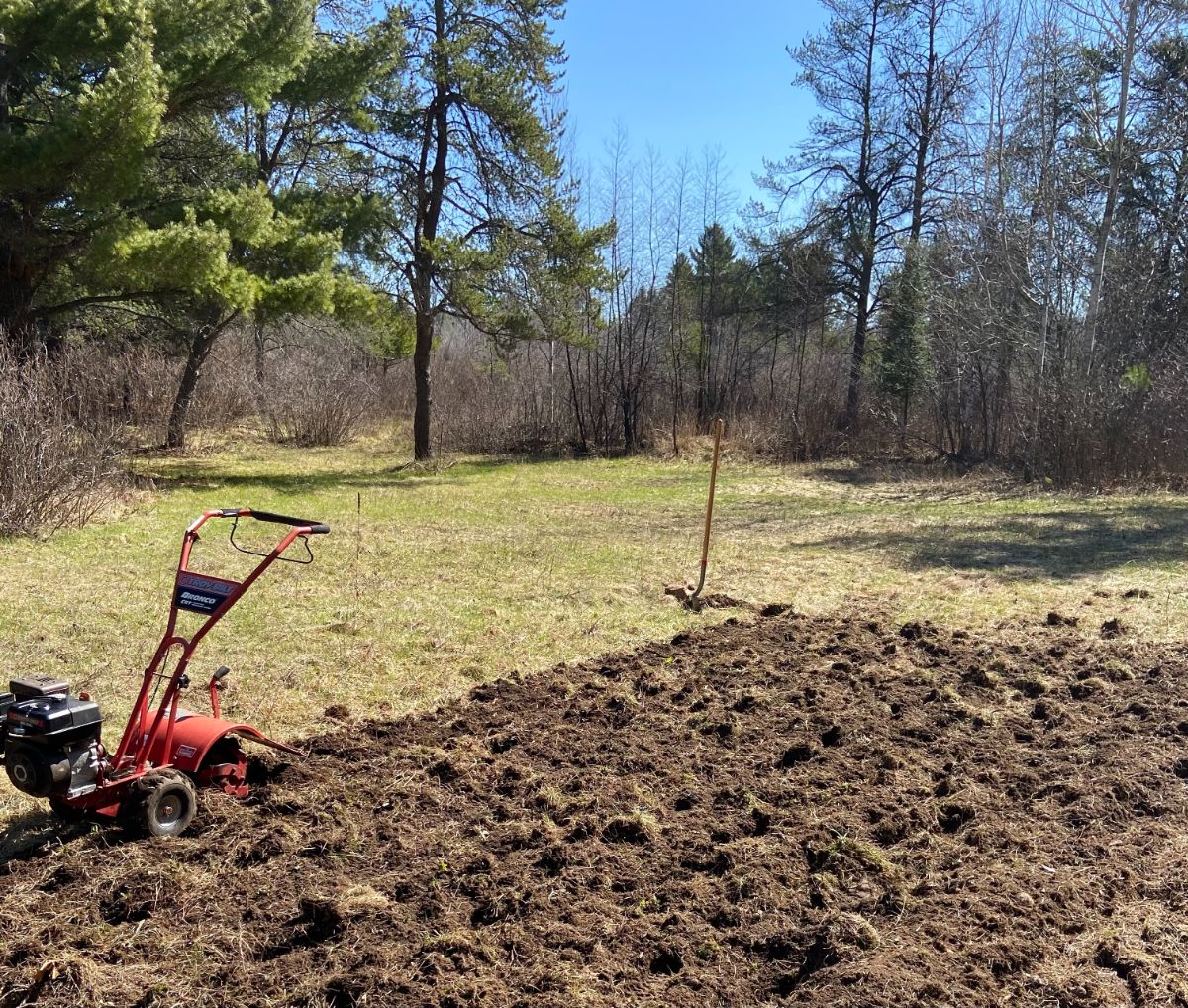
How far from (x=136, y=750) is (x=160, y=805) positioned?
0.32 metres

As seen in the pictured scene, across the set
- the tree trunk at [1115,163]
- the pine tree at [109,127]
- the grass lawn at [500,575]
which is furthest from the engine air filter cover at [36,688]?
the tree trunk at [1115,163]

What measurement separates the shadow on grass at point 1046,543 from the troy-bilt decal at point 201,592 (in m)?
7.30

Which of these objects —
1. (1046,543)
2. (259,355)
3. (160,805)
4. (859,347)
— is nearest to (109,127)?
(160,805)

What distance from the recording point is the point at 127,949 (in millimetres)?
2750

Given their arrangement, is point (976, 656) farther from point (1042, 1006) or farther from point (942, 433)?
point (942, 433)

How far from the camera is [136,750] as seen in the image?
3.55m

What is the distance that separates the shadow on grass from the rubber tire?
7421 mm

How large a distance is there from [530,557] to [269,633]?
11.7 feet

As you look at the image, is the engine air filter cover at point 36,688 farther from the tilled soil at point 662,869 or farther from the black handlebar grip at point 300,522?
the black handlebar grip at point 300,522

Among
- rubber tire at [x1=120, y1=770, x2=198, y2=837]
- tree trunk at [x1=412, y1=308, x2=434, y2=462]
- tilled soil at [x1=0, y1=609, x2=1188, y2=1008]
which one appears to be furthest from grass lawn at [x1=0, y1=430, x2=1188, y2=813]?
tree trunk at [x1=412, y1=308, x2=434, y2=462]

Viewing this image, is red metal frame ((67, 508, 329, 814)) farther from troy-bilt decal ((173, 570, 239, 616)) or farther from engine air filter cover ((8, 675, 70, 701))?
engine air filter cover ((8, 675, 70, 701))

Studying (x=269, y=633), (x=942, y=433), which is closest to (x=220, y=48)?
(x=269, y=633)

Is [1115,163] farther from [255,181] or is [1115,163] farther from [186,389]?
[186,389]

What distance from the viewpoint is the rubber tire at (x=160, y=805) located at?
3289mm
